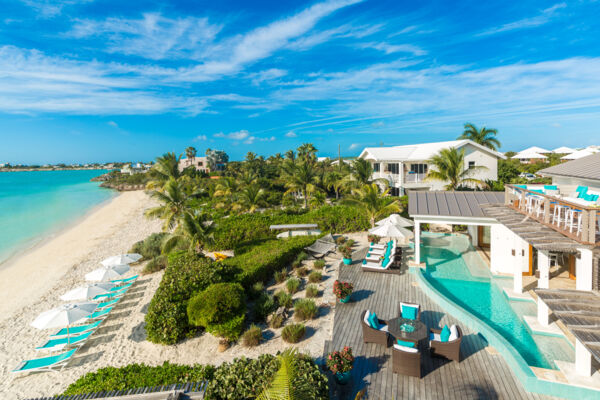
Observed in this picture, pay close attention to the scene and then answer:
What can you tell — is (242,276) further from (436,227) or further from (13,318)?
(436,227)

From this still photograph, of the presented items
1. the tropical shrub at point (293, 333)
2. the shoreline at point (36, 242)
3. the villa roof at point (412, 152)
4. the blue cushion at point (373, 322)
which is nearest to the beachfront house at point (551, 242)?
the blue cushion at point (373, 322)

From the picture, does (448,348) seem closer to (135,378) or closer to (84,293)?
(135,378)

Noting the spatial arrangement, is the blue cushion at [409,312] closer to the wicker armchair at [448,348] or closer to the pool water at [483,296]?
the wicker armchair at [448,348]

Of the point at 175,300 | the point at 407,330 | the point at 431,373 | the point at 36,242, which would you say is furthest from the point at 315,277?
the point at 36,242

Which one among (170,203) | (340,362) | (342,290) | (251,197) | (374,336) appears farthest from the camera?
(251,197)

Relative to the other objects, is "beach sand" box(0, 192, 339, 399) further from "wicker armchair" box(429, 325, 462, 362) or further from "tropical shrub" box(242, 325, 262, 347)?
"wicker armchair" box(429, 325, 462, 362)

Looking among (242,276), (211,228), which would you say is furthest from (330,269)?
(211,228)
